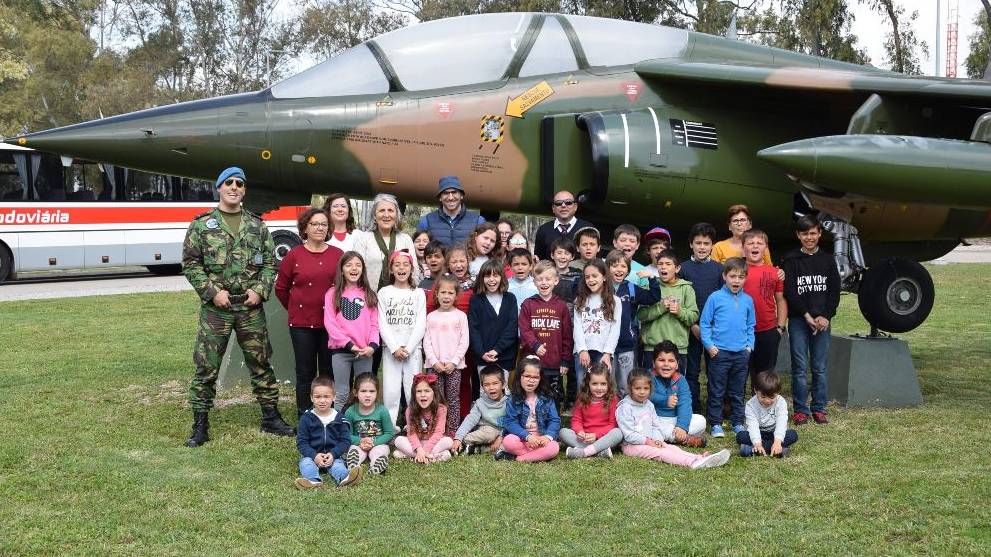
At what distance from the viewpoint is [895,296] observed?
29.7 ft

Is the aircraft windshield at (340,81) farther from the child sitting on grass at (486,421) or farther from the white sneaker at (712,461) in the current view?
the white sneaker at (712,461)

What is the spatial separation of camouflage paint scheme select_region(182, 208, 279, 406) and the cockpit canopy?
188cm

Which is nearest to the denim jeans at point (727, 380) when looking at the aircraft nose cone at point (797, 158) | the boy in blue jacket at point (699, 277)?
the boy in blue jacket at point (699, 277)

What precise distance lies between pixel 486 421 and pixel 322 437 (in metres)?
1.26

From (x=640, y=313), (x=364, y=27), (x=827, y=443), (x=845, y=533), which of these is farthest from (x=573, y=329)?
(x=364, y=27)

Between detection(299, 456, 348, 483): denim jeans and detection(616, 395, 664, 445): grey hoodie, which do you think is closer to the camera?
detection(299, 456, 348, 483): denim jeans

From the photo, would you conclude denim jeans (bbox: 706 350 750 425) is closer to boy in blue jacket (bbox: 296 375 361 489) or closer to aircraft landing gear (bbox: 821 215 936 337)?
aircraft landing gear (bbox: 821 215 936 337)

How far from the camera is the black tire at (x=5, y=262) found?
2169cm

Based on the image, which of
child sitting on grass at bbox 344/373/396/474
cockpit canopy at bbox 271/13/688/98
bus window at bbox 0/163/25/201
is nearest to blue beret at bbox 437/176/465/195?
cockpit canopy at bbox 271/13/688/98

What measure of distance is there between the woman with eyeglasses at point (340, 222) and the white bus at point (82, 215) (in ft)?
51.4

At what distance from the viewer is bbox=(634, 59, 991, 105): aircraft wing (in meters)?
7.61

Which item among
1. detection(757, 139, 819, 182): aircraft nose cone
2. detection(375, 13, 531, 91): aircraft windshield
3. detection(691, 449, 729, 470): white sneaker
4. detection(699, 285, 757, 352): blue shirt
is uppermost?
detection(375, 13, 531, 91): aircraft windshield

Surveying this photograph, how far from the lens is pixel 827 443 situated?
21.7 ft

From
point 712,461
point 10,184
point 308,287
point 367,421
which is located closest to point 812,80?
point 712,461
